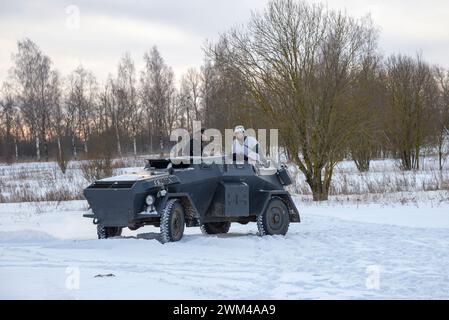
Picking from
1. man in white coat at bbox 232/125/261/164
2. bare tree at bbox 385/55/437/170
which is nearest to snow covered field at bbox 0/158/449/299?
man in white coat at bbox 232/125/261/164

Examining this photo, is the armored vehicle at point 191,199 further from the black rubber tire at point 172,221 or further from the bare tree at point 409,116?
the bare tree at point 409,116

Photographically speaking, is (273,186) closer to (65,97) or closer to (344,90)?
(344,90)

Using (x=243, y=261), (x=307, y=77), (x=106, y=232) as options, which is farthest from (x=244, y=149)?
(x=307, y=77)

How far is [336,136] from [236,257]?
40.6 ft

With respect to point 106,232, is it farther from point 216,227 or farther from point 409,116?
point 409,116

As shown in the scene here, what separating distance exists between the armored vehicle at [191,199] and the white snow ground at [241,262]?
0.34m

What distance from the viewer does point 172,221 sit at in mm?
10625

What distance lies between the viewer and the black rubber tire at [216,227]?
508 inches

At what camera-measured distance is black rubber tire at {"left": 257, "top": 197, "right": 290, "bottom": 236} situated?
11922mm

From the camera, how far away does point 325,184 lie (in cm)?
2117

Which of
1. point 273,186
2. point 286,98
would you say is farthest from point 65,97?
point 273,186

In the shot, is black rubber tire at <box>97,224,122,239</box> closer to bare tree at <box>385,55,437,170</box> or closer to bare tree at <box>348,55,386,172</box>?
bare tree at <box>348,55,386,172</box>

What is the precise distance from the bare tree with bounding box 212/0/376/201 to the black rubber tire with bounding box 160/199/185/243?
10618 mm
